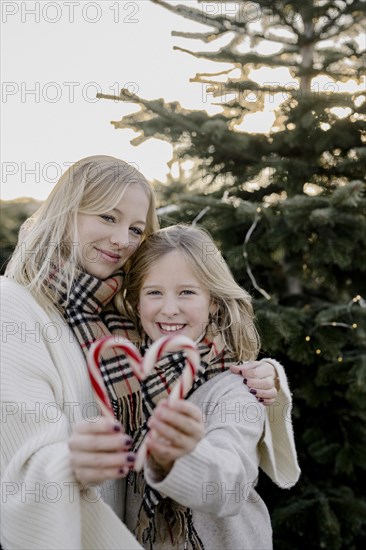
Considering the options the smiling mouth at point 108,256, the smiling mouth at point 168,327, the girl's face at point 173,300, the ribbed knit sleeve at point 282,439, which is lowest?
the ribbed knit sleeve at point 282,439

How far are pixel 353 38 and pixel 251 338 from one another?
7.43 ft

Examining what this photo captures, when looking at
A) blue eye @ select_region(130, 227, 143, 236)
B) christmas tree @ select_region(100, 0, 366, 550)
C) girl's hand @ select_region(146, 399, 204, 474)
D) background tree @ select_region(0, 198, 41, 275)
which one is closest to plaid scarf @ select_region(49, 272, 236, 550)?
blue eye @ select_region(130, 227, 143, 236)

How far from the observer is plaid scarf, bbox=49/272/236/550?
190cm

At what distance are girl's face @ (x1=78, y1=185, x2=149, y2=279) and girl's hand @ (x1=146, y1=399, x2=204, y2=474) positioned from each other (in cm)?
80

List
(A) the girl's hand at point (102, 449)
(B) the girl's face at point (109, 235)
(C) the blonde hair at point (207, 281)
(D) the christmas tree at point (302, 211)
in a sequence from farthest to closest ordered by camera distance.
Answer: (D) the christmas tree at point (302, 211)
(C) the blonde hair at point (207, 281)
(B) the girl's face at point (109, 235)
(A) the girl's hand at point (102, 449)

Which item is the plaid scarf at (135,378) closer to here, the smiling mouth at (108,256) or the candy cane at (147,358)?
the smiling mouth at (108,256)

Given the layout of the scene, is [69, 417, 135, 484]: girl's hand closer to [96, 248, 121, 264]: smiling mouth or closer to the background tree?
[96, 248, 121, 264]: smiling mouth

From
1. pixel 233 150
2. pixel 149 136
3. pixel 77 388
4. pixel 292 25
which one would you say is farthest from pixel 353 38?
pixel 77 388

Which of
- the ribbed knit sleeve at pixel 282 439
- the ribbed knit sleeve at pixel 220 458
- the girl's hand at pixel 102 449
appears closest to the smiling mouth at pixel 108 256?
the ribbed knit sleeve at pixel 220 458

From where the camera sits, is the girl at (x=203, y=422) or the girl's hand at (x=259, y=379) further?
the girl's hand at (x=259, y=379)

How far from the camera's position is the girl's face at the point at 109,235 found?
7.03 feet

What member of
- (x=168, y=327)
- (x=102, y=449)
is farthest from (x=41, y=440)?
(x=168, y=327)

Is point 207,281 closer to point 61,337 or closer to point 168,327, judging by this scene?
point 168,327

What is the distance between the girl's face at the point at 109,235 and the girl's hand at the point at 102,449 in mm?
788
